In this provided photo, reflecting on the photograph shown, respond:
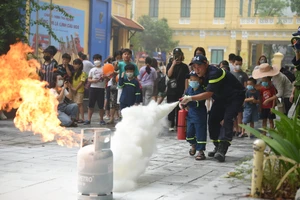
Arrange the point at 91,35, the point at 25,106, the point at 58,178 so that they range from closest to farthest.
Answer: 1. the point at 58,178
2. the point at 25,106
3. the point at 91,35

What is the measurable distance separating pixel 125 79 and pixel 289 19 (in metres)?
29.8

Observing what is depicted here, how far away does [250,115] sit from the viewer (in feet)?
39.1

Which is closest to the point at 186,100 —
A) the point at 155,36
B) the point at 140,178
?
the point at 140,178

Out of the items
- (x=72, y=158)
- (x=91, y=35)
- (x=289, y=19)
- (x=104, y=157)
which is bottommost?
(x=72, y=158)

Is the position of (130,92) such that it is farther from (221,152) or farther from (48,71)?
(221,152)

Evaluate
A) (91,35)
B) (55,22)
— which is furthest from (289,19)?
(55,22)

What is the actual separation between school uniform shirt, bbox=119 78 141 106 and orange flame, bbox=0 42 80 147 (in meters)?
1.49

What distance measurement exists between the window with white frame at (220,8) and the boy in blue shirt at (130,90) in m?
29.8

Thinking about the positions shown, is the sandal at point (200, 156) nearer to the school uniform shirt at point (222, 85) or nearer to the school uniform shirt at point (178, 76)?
the school uniform shirt at point (222, 85)

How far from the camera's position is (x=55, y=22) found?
19.7 metres

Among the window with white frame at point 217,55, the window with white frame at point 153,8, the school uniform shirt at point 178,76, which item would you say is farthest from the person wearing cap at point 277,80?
the window with white frame at point 153,8

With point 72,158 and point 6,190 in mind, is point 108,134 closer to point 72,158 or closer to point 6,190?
point 6,190

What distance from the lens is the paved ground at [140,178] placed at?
5977 millimetres

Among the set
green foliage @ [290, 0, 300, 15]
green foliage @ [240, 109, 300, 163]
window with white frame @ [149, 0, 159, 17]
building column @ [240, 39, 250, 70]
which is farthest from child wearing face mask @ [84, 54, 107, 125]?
window with white frame @ [149, 0, 159, 17]
